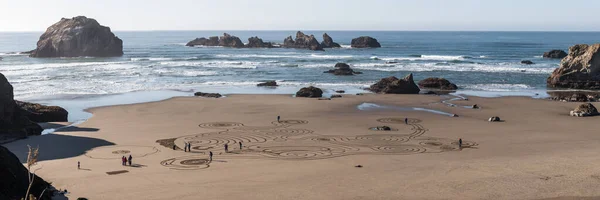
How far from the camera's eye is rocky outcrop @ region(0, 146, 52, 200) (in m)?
20.4

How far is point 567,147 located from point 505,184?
9897 mm

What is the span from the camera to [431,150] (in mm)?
31453

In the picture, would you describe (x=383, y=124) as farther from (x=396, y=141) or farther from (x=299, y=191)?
(x=299, y=191)

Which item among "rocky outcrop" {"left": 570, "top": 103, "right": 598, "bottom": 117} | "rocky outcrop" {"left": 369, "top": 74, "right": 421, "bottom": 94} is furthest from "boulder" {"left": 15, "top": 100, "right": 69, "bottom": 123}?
"rocky outcrop" {"left": 570, "top": 103, "right": 598, "bottom": 117}

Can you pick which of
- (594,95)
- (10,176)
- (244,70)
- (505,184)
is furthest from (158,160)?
(244,70)

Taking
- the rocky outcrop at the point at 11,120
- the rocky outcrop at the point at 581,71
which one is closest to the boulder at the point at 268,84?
the rocky outcrop at the point at 581,71

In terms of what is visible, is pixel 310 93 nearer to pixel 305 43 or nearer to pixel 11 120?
pixel 11 120

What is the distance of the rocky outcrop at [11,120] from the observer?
33781 mm

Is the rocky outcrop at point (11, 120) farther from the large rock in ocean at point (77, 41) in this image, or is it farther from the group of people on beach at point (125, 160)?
the large rock in ocean at point (77, 41)

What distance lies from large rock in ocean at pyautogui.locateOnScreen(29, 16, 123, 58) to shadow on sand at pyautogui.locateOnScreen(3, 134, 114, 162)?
286 feet

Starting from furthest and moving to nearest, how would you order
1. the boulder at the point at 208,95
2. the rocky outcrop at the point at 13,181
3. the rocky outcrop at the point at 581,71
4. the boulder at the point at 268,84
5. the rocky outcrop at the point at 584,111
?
the boulder at the point at 268,84, the rocky outcrop at the point at 581,71, the boulder at the point at 208,95, the rocky outcrop at the point at 584,111, the rocky outcrop at the point at 13,181

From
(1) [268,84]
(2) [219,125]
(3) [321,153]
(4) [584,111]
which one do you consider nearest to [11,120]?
(2) [219,125]

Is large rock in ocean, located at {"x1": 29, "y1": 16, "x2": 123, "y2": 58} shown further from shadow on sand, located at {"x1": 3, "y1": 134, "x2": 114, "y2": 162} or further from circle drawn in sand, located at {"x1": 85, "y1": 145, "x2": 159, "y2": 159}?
circle drawn in sand, located at {"x1": 85, "y1": 145, "x2": 159, "y2": 159}

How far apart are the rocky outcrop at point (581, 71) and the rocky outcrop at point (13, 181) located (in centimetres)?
5882
